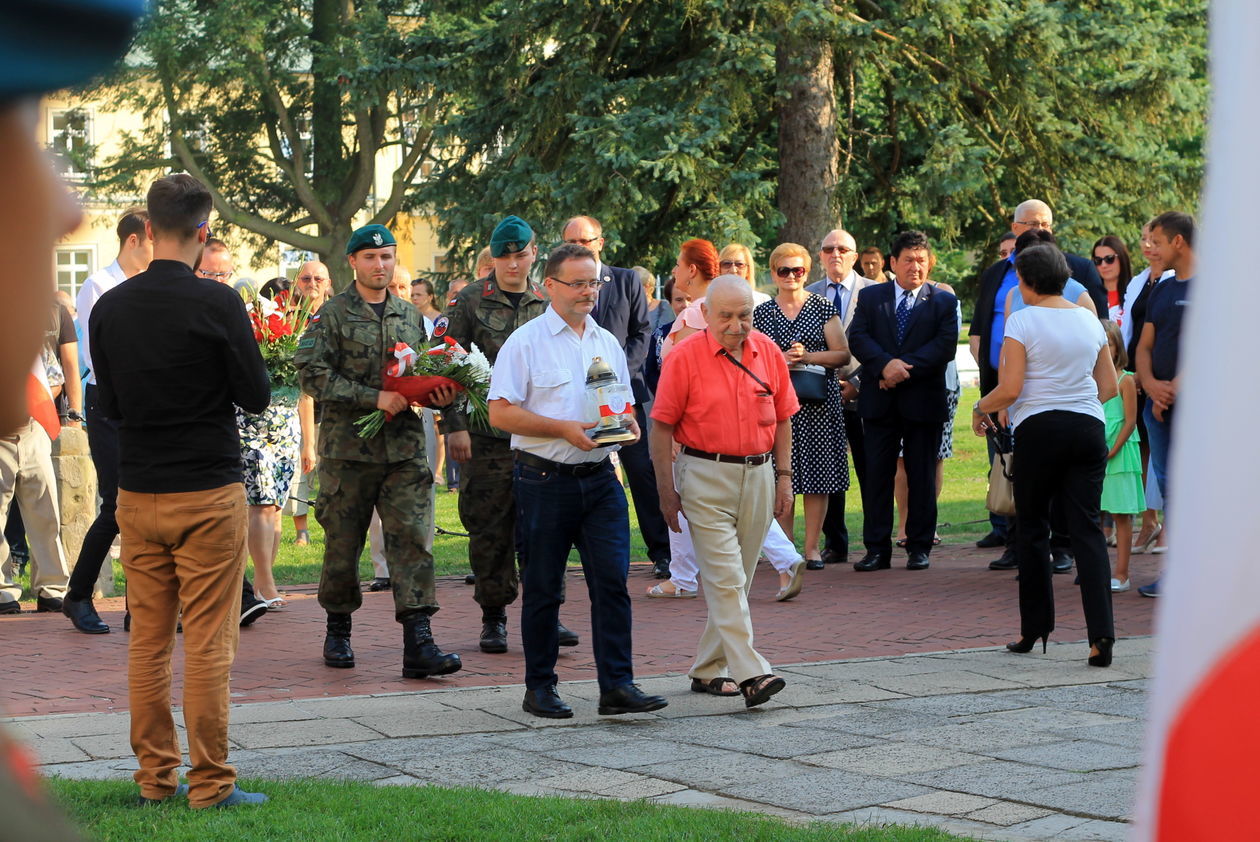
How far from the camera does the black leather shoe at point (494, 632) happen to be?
8.77 metres

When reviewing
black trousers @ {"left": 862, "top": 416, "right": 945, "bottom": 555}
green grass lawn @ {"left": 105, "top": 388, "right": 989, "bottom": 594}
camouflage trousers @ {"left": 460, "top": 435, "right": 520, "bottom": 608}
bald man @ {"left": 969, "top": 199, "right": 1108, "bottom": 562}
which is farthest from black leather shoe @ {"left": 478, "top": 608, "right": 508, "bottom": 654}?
bald man @ {"left": 969, "top": 199, "right": 1108, "bottom": 562}

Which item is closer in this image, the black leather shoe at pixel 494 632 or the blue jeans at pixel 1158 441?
the black leather shoe at pixel 494 632

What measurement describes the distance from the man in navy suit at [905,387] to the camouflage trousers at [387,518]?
453 cm

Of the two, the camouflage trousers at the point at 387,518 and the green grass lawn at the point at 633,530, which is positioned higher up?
the camouflage trousers at the point at 387,518

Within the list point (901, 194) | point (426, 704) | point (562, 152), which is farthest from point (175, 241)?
point (901, 194)

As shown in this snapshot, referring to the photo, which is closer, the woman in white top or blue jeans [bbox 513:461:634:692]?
blue jeans [bbox 513:461:634:692]

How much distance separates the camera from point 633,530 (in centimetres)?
1450

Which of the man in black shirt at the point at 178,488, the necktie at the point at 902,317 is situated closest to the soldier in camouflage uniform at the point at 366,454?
the man in black shirt at the point at 178,488

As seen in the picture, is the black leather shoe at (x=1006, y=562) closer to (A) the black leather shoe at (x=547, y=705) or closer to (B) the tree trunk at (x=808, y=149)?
(A) the black leather shoe at (x=547, y=705)

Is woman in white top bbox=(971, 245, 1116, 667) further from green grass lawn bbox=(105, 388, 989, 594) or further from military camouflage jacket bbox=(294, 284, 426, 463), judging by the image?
green grass lawn bbox=(105, 388, 989, 594)

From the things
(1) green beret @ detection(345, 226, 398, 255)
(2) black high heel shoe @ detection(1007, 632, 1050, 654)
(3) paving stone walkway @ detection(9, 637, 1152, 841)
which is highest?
(1) green beret @ detection(345, 226, 398, 255)

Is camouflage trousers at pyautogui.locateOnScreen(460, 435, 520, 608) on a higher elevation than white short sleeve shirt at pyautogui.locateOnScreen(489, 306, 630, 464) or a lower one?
lower

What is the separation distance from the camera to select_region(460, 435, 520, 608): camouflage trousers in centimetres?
865

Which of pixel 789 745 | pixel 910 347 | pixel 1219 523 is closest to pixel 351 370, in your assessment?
pixel 789 745
